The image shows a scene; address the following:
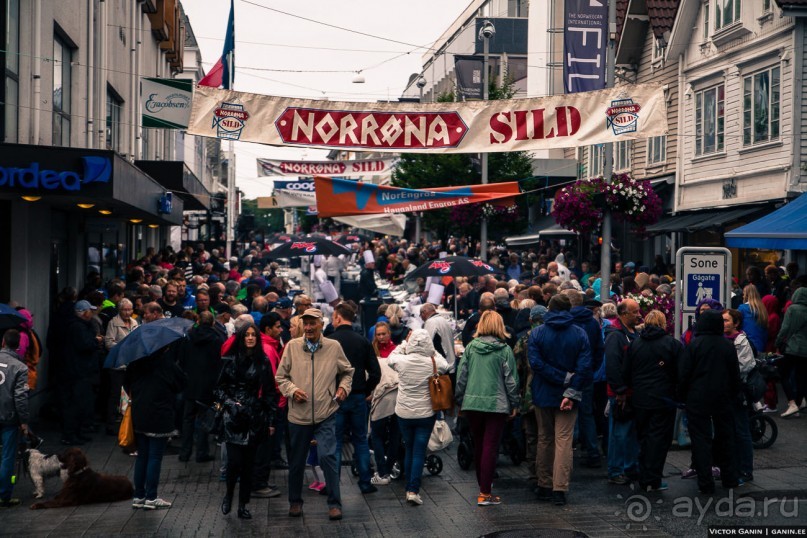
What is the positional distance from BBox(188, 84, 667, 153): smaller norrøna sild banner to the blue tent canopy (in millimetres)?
2744

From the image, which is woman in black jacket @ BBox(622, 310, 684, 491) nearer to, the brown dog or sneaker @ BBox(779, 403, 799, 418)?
sneaker @ BBox(779, 403, 799, 418)

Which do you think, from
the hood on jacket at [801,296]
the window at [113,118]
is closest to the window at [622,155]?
the window at [113,118]

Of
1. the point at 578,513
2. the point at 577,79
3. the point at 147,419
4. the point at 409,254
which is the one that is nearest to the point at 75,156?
the point at 147,419

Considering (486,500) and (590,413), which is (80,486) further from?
(590,413)

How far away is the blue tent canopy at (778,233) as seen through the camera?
15500mm

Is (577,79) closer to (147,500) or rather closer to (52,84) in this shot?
(52,84)

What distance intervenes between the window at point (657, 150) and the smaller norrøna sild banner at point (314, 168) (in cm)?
971

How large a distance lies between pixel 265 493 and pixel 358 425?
1154mm

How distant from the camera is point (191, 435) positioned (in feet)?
A: 39.4

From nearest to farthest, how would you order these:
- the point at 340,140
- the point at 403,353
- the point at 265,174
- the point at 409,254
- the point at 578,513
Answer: the point at 578,513
the point at 403,353
the point at 340,140
the point at 409,254
the point at 265,174

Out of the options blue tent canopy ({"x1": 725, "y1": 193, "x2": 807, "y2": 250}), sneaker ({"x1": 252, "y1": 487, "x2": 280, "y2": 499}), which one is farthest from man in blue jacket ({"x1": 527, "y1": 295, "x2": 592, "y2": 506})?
blue tent canopy ({"x1": 725, "y1": 193, "x2": 807, "y2": 250})

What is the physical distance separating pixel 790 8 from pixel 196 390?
15.6 metres

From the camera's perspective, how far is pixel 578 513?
893cm

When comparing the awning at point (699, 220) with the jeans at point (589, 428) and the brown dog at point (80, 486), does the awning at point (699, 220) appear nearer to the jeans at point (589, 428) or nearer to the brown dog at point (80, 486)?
the jeans at point (589, 428)
